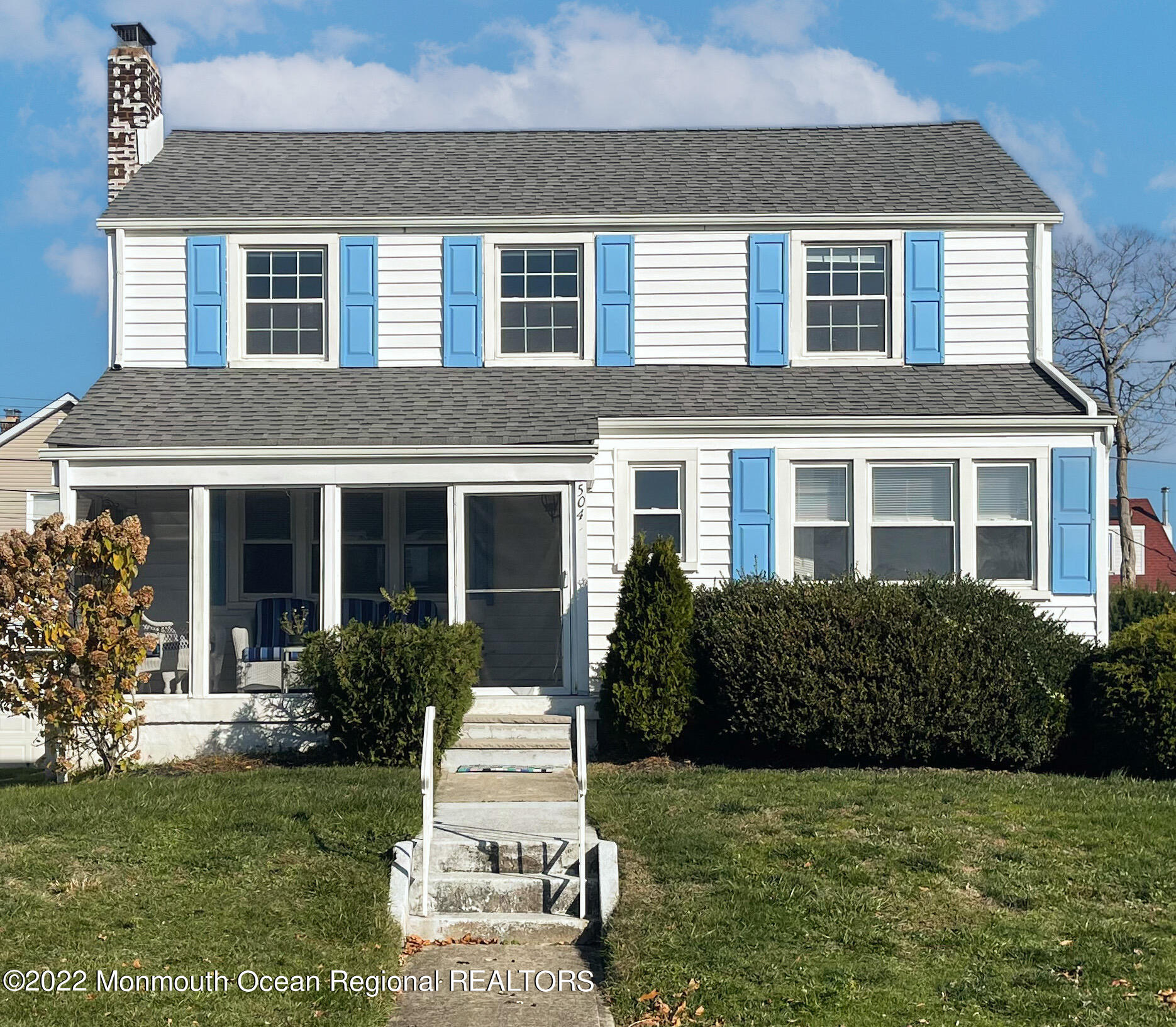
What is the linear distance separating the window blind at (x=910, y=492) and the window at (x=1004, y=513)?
389 millimetres

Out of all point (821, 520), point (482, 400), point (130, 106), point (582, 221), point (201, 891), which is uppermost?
point (130, 106)

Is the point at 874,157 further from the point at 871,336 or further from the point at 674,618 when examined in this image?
the point at 674,618

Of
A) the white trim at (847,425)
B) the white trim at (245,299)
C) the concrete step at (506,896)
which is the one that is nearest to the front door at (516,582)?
the white trim at (847,425)

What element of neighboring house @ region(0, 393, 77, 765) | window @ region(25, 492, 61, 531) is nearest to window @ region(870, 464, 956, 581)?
window @ region(25, 492, 61, 531)

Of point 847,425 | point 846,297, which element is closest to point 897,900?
point 847,425

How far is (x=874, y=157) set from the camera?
16.2 m

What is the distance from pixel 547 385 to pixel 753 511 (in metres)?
2.70

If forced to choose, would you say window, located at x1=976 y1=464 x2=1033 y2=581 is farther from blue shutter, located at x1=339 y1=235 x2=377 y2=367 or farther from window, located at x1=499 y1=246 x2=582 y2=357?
blue shutter, located at x1=339 y1=235 x2=377 y2=367

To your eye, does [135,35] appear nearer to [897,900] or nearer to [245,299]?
[245,299]

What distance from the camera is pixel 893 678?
36.7ft

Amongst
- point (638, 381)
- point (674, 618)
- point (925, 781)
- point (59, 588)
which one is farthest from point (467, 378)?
point (925, 781)

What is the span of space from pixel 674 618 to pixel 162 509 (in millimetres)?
7207

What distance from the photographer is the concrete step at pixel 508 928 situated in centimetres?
740

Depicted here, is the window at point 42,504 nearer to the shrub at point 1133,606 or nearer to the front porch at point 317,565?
the front porch at point 317,565
